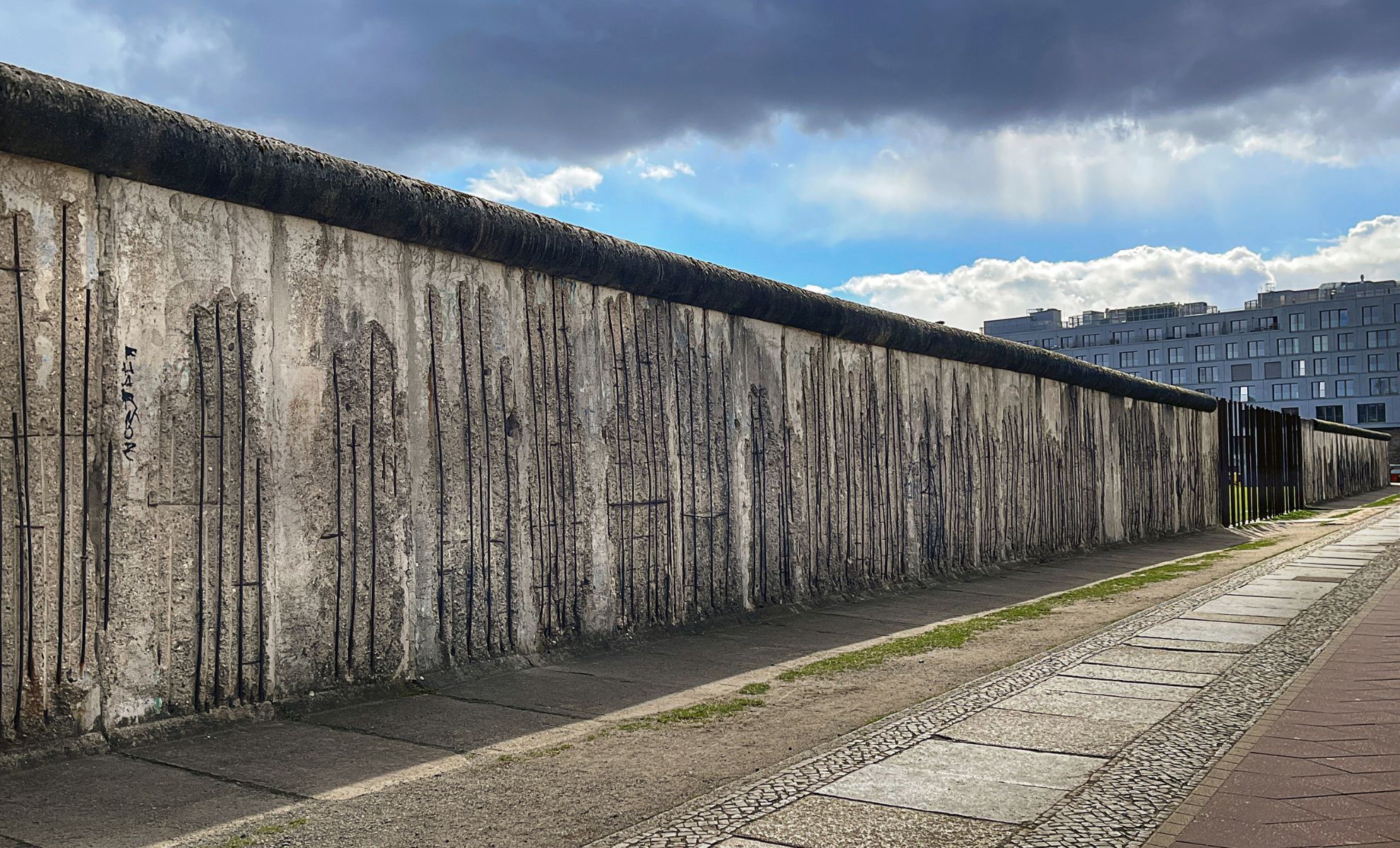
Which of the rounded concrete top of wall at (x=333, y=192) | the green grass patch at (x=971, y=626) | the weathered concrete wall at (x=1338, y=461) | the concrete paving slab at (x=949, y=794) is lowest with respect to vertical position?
the green grass patch at (x=971, y=626)

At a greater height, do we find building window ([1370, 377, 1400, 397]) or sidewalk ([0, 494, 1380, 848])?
building window ([1370, 377, 1400, 397])

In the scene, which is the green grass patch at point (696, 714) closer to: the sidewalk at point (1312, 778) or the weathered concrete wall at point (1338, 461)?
the sidewalk at point (1312, 778)

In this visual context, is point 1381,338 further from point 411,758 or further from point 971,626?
point 411,758

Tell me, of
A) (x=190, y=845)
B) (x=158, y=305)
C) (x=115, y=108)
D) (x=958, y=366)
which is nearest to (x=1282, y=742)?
(x=190, y=845)

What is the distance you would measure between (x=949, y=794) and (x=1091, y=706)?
63.8 inches

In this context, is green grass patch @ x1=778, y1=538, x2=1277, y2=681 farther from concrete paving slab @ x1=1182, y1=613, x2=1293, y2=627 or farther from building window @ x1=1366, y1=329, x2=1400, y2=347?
building window @ x1=1366, y1=329, x2=1400, y2=347

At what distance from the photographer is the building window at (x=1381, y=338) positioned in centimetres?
7975

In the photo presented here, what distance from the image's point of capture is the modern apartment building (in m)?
80.7

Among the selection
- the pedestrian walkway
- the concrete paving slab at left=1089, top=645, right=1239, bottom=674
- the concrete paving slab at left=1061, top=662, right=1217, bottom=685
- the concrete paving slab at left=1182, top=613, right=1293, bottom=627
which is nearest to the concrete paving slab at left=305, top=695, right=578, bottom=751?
the pedestrian walkway

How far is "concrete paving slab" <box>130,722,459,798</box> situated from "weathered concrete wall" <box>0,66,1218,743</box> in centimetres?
23

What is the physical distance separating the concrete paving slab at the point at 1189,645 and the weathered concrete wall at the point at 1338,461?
2191 cm

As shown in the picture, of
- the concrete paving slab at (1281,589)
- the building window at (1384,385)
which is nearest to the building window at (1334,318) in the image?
the building window at (1384,385)

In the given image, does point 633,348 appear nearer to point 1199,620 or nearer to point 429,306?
point 429,306

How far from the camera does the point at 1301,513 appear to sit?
76.6 feet
